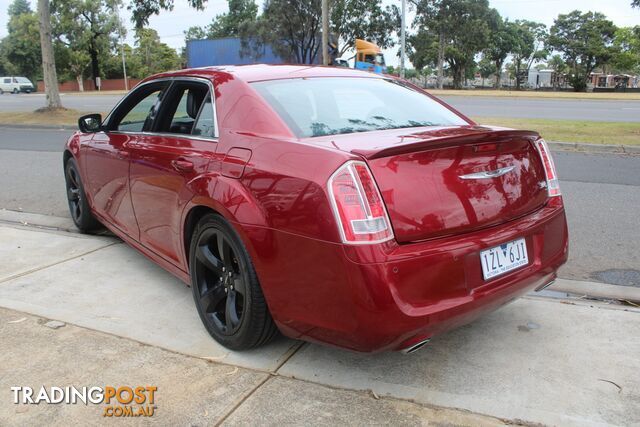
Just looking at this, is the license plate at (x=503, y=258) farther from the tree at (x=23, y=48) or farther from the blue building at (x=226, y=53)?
the tree at (x=23, y=48)

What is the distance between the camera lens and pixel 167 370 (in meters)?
2.95

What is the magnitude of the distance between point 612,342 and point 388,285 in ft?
5.40

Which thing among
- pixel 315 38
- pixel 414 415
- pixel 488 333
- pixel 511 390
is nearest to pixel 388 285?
pixel 414 415

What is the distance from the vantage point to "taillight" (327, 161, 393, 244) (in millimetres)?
2332

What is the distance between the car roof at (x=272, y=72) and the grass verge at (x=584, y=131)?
8021mm

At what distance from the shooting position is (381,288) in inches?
91.4

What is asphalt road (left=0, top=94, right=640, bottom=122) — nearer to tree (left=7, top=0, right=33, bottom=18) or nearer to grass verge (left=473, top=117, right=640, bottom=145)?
grass verge (left=473, top=117, right=640, bottom=145)

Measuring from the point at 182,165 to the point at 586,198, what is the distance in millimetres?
5005

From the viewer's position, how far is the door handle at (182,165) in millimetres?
3218

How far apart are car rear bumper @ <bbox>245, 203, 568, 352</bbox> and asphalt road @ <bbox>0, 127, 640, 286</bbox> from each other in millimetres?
2033

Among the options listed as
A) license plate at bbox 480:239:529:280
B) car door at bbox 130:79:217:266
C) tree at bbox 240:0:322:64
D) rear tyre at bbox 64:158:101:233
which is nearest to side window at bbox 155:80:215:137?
car door at bbox 130:79:217:266

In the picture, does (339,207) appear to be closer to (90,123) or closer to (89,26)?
(90,123)

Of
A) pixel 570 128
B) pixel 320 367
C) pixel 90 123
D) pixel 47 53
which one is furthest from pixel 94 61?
pixel 320 367

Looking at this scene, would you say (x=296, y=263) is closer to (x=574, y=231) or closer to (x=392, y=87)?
(x=392, y=87)
